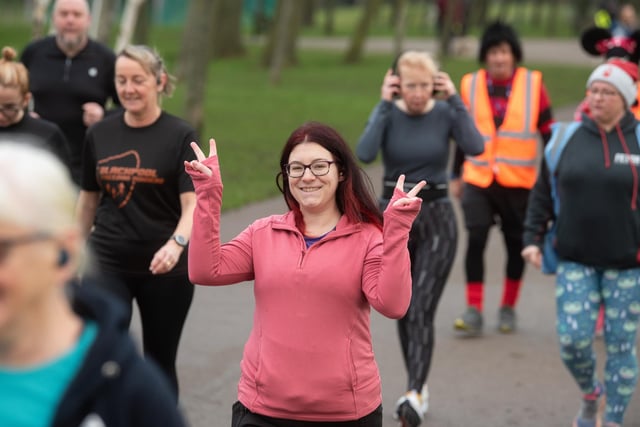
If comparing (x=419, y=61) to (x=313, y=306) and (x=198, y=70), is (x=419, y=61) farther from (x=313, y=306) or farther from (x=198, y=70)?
(x=198, y=70)

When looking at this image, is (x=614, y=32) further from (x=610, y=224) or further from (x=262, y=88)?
(x=262, y=88)

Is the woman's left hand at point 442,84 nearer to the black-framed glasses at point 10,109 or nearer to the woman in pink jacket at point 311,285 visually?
the black-framed glasses at point 10,109

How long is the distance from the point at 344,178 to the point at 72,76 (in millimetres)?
3862

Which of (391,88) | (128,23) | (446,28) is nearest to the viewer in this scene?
(391,88)

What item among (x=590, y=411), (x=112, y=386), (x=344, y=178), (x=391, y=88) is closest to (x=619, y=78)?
(x=391, y=88)

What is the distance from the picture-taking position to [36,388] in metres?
2.30

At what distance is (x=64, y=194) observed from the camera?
89.7 inches

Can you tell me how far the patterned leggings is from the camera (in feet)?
20.1

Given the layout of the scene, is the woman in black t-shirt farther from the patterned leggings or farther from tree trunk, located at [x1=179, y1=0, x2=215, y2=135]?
tree trunk, located at [x1=179, y1=0, x2=215, y2=135]

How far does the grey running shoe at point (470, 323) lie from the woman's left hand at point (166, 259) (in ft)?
11.4

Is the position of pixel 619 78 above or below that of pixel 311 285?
above

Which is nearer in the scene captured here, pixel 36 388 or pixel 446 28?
pixel 36 388

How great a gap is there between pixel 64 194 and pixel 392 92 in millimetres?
4722

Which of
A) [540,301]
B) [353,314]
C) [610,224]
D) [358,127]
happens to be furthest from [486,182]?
[358,127]
